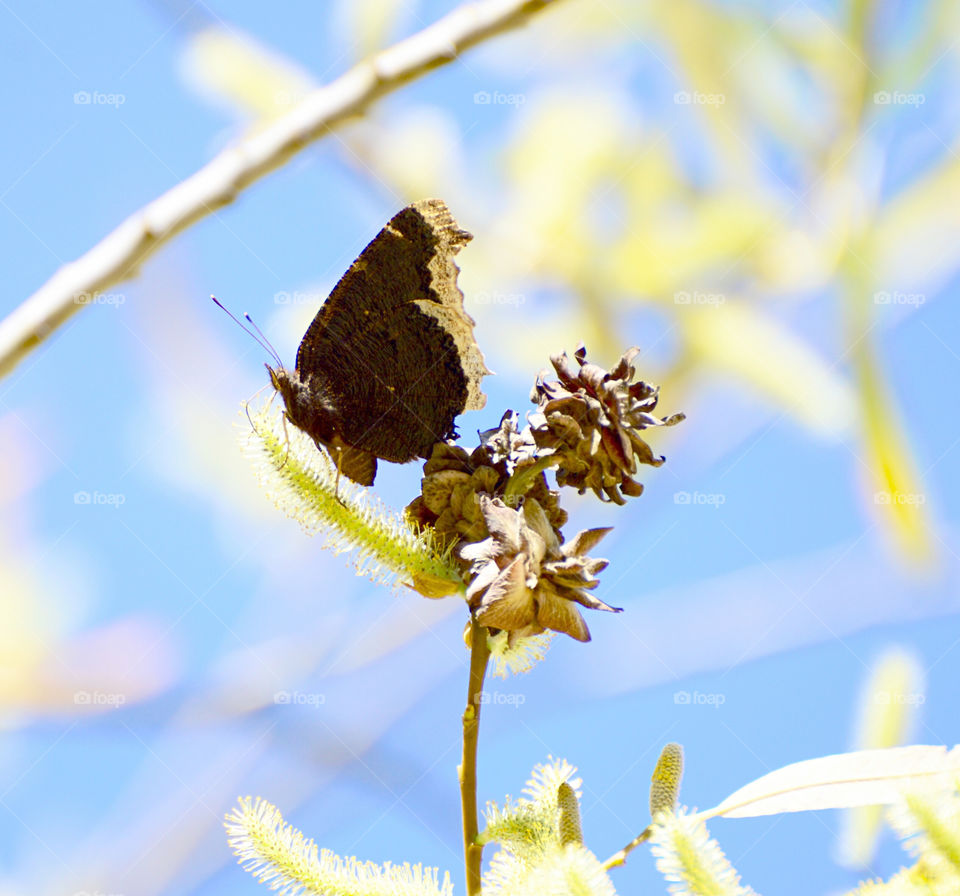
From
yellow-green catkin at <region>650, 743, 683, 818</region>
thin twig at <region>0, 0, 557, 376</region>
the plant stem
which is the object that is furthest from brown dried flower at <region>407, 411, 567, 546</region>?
thin twig at <region>0, 0, 557, 376</region>

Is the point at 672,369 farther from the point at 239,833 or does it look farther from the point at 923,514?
the point at 239,833

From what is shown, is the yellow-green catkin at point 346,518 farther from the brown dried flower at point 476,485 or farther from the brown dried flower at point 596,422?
the brown dried flower at point 596,422

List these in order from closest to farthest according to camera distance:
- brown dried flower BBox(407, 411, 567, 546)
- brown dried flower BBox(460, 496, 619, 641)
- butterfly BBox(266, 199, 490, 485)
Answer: brown dried flower BBox(460, 496, 619, 641) → brown dried flower BBox(407, 411, 567, 546) → butterfly BBox(266, 199, 490, 485)

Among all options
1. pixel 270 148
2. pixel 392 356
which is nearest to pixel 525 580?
pixel 392 356

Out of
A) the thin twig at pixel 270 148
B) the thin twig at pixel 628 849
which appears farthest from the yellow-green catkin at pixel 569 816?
the thin twig at pixel 270 148

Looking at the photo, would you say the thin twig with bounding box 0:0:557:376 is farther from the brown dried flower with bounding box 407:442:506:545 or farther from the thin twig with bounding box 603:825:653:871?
the thin twig with bounding box 603:825:653:871
